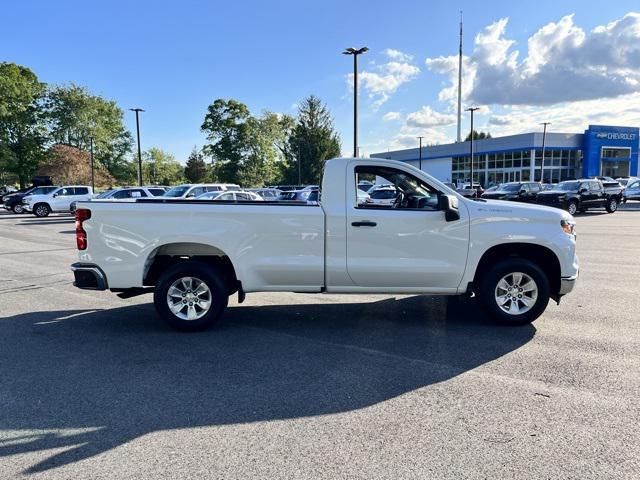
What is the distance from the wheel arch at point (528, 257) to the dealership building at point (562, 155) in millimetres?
59340

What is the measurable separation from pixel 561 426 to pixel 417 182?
126 inches

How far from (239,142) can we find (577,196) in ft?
151

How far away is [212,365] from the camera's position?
4574mm

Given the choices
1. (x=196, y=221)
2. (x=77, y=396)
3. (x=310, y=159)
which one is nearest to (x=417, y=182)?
(x=196, y=221)

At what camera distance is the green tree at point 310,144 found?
2403 inches

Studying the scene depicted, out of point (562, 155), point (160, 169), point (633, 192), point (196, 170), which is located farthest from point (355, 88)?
point (160, 169)

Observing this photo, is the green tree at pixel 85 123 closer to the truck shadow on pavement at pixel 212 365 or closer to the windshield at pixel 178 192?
the windshield at pixel 178 192

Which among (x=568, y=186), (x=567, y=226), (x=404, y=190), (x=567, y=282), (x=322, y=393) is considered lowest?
(x=322, y=393)

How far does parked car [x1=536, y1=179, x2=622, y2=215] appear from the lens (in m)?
25.0

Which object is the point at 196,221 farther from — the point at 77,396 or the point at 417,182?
the point at 417,182

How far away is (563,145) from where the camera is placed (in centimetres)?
6109

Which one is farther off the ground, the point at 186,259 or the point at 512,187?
the point at 512,187

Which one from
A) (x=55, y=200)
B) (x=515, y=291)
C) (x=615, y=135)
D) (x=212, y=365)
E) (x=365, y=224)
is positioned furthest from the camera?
(x=615, y=135)

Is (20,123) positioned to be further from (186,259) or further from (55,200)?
(186,259)
